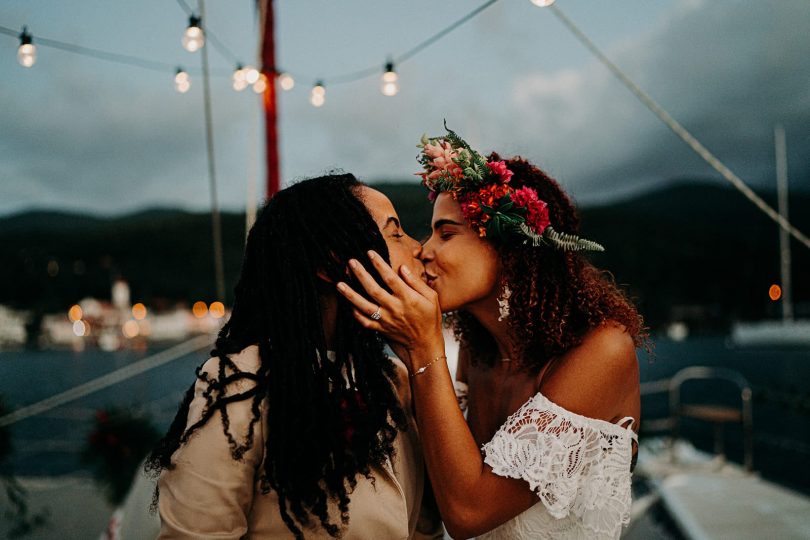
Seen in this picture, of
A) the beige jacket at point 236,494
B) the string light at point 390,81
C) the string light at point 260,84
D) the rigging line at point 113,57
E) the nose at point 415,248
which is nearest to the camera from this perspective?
the beige jacket at point 236,494

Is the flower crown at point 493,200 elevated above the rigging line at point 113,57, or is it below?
below

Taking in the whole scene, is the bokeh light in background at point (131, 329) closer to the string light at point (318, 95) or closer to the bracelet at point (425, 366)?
the string light at point (318, 95)

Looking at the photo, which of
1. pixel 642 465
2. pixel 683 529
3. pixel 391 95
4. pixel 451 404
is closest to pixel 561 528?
pixel 451 404

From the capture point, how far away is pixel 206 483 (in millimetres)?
1320

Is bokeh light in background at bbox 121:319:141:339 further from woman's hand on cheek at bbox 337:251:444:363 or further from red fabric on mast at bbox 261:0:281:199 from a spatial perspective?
woman's hand on cheek at bbox 337:251:444:363

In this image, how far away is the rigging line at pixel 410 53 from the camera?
14.6ft

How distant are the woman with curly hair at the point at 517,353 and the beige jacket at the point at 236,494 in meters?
0.19

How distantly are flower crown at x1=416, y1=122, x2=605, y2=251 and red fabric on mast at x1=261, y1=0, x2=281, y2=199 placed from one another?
3.72m

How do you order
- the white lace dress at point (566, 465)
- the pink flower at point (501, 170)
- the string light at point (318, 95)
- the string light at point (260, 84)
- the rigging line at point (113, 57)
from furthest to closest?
the string light at point (318, 95) < the string light at point (260, 84) < the rigging line at point (113, 57) < the pink flower at point (501, 170) < the white lace dress at point (566, 465)

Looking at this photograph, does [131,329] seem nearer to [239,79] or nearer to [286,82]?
[286,82]

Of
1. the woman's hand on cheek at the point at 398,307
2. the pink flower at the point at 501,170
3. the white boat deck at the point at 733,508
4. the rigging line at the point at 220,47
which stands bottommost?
the white boat deck at the point at 733,508

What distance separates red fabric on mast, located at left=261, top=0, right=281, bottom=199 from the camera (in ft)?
18.5

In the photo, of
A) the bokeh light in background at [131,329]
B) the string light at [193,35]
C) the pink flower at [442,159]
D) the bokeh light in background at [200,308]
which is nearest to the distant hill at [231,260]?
the bokeh light in background at [200,308]

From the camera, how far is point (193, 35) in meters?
4.62
